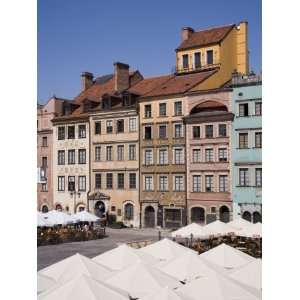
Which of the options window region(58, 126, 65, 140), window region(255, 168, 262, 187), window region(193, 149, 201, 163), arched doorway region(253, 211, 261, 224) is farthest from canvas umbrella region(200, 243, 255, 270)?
window region(58, 126, 65, 140)

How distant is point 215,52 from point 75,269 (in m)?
2.91

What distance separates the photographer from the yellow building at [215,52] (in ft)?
22.1

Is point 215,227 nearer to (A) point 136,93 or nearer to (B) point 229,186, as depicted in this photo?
(B) point 229,186

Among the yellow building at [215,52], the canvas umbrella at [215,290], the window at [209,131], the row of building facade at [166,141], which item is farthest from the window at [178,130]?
the canvas umbrella at [215,290]

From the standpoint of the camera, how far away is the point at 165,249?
7.81 metres

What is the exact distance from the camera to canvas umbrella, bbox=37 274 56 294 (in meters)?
6.95

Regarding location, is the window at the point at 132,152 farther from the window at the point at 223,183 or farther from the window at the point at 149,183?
the window at the point at 223,183

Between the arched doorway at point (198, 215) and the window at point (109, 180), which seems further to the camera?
the window at point (109, 180)

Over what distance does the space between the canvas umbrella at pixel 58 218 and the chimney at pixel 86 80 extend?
5.79ft

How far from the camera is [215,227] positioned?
24.2 ft

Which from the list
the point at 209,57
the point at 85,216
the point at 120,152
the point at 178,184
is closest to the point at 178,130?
the point at 178,184

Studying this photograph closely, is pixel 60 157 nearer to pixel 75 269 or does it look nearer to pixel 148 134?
pixel 148 134

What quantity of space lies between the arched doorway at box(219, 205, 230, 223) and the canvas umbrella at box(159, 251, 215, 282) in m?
0.51
